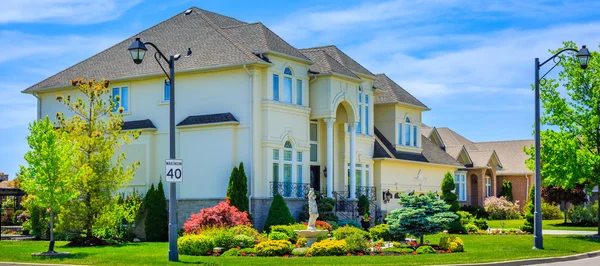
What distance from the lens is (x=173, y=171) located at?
889 inches

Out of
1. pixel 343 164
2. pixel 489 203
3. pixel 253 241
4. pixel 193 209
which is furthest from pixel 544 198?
pixel 253 241

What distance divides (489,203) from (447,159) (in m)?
8.78

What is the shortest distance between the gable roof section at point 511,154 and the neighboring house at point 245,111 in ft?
93.4

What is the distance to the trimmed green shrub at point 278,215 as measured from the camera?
1346 inches

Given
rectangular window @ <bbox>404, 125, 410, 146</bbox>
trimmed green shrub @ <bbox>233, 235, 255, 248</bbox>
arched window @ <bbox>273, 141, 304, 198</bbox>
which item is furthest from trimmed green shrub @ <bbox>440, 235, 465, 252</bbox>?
rectangular window @ <bbox>404, 125, 410, 146</bbox>

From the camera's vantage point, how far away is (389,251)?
26719mm

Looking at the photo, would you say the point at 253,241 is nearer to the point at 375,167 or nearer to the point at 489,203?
the point at 375,167

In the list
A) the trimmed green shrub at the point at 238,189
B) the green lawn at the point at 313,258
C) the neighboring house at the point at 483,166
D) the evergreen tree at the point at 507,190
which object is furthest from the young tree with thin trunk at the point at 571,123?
the evergreen tree at the point at 507,190

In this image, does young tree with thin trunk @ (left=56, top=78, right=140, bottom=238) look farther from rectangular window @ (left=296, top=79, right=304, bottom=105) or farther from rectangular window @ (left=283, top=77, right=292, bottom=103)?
rectangular window @ (left=296, top=79, right=304, bottom=105)

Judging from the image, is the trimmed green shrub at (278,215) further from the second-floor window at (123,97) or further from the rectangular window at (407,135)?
the rectangular window at (407,135)

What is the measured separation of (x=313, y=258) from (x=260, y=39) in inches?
581

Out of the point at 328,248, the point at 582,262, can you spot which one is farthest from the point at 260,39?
the point at 582,262

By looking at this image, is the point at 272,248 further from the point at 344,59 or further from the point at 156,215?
the point at 344,59

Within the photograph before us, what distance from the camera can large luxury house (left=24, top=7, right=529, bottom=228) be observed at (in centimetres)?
3559
